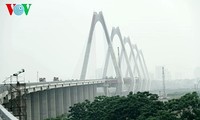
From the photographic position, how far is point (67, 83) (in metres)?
57.3

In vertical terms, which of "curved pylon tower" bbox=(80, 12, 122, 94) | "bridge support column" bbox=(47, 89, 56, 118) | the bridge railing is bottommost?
"bridge support column" bbox=(47, 89, 56, 118)

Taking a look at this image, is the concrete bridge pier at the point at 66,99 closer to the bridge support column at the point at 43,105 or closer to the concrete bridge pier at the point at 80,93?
the concrete bridge pier at the point at 80,93

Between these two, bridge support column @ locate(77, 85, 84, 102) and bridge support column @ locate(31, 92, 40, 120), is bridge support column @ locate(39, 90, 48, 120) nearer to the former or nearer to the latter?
bridge support column @ locate(31, 92, 40, 120)

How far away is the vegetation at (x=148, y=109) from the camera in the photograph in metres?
25.1

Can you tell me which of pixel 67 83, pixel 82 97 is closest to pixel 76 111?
pixel 67 83

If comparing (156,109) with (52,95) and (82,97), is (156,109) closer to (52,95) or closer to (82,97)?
(52,95)

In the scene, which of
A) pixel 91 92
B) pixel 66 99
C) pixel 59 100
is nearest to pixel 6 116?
pixel 59 100

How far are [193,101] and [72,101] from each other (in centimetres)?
3861

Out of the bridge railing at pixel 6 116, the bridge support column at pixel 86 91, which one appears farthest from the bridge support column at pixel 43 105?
the bridge railing at pixel 6 116

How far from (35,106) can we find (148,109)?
1964 cm

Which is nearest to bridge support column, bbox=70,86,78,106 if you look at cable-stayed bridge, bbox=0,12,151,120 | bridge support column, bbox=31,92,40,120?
cable-stayed bridge, bbox=0,12,151,120

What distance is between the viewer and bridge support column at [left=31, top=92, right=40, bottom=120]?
4335 cm

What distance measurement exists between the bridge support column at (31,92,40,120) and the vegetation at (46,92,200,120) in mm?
10327

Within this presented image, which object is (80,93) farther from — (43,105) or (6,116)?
(6,116)
